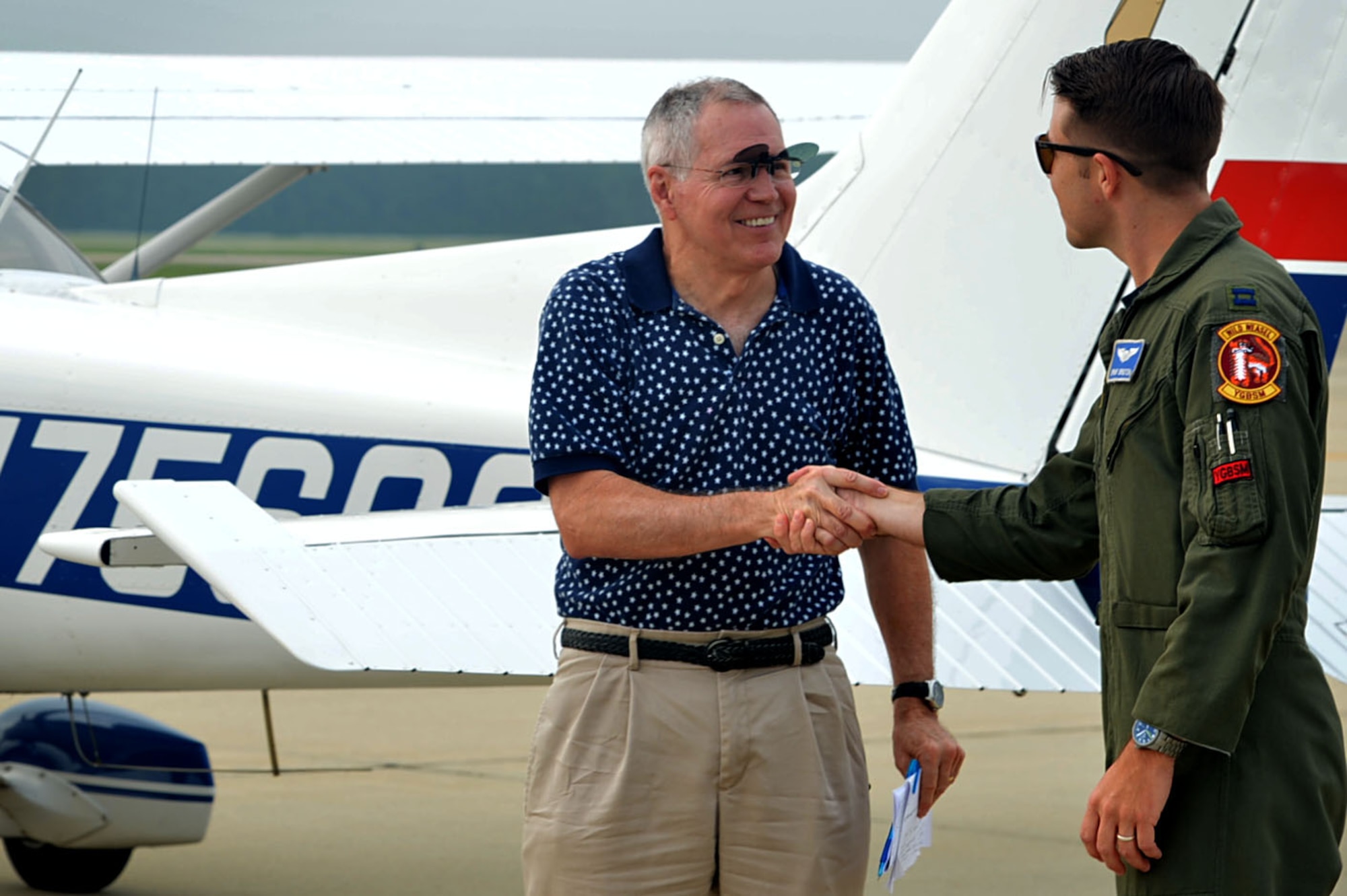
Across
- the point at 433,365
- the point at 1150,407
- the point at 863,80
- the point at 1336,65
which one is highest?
the point at 863,80

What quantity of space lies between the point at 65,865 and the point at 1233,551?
14.0ft

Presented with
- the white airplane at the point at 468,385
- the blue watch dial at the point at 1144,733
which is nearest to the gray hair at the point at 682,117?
the blue watch dial at the point at 1144,733

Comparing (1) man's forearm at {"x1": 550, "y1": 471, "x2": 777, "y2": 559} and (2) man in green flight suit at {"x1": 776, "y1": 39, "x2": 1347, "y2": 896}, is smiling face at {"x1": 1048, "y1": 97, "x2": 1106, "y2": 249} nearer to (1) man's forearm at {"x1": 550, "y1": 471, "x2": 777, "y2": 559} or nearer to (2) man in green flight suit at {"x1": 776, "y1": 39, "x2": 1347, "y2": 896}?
(2) man in green flight suit at {"x1": 776, "y1": 39, "x2": 1347, "y2": 896}

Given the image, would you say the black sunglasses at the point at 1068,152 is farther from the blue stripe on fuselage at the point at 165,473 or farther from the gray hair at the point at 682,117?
the blue stripe on fuselage at the point at 165,473

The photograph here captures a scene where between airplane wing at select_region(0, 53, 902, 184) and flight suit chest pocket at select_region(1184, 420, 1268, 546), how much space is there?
4.91 metres

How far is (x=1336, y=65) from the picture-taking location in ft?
13.1

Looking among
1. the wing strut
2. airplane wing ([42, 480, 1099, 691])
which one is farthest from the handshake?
the wing strut

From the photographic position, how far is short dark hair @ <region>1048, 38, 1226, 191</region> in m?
2.05

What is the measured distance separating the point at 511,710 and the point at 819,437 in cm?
560

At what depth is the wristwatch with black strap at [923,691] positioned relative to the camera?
2611 millimetres

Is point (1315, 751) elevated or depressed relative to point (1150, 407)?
depressed

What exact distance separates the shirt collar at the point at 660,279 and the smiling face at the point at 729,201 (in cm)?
6

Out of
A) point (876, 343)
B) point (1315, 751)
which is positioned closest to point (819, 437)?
point (876, 343)

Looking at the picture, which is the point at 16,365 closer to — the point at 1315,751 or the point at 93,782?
the point at 93,782
